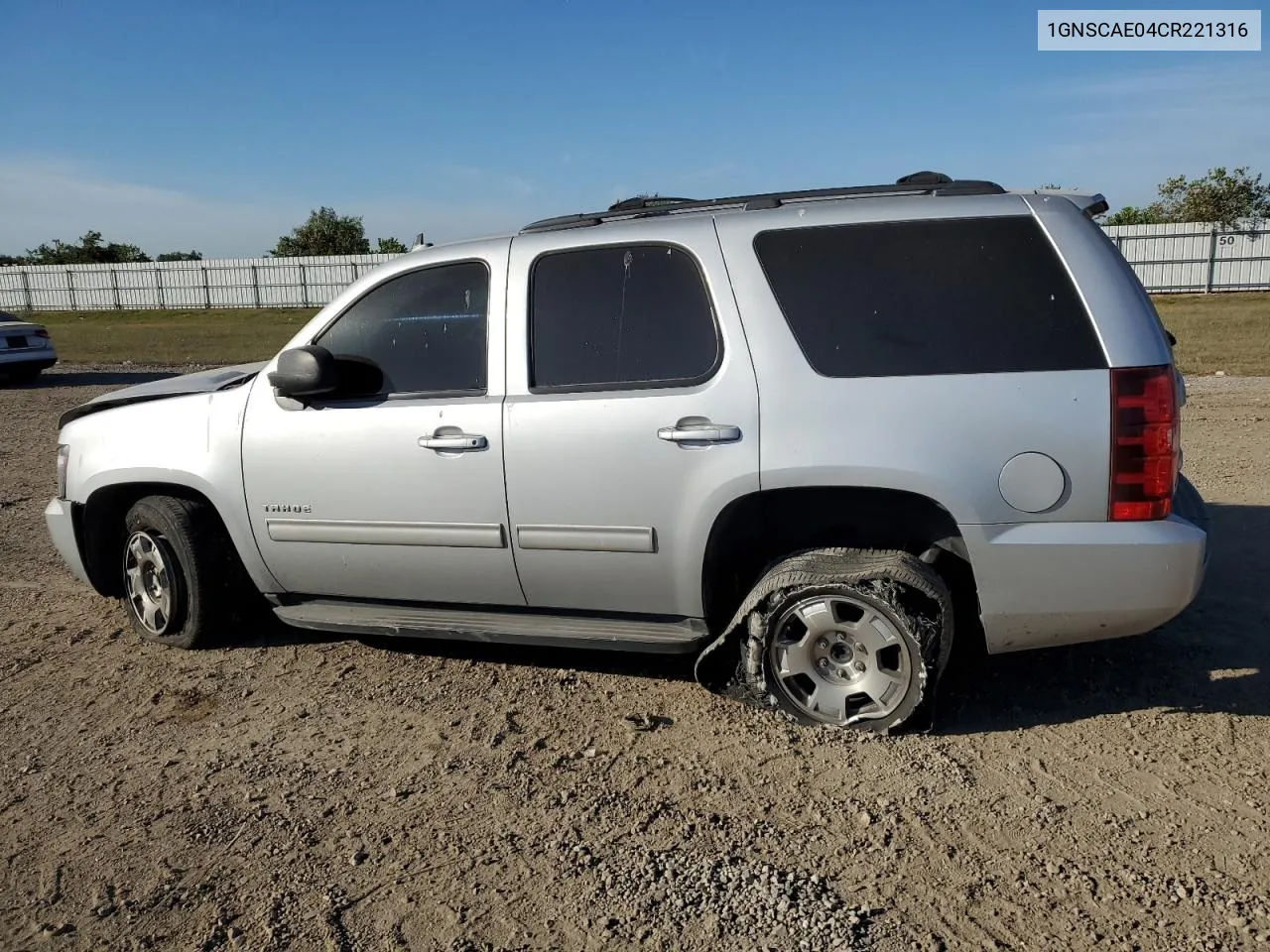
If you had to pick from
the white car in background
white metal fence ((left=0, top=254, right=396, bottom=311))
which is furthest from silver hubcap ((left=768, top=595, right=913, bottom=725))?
white metal fence ((left=0, top=254, right=396, bottom=311))

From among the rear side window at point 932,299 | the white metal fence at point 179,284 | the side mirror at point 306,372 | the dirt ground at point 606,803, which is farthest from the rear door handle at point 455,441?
the white metal fence at point 179,284

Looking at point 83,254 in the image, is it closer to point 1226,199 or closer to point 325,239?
point 325,239

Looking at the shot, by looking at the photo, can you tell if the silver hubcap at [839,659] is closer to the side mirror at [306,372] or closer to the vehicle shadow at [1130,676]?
the vehicle shadow at [1130,676]

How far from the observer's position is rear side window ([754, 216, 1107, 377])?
3.41 meters

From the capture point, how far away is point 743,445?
364cm

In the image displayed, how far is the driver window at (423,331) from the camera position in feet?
13.6

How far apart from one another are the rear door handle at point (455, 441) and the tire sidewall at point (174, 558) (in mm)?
1431

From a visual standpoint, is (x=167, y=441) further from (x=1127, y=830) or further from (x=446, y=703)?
(x=1127, y=830)

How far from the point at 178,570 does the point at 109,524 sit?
0.61 meters

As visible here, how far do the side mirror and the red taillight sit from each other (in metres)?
2.88

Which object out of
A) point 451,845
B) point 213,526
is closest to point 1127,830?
point 451,845

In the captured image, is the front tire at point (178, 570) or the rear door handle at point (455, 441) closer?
the rear door handle at point (455, 441)

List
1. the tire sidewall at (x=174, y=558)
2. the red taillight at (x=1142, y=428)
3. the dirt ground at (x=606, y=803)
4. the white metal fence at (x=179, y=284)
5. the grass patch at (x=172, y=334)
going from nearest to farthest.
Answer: the dirt ground at (x=606, y=803)
the red taillight at (x=1142, y=428)
the tire sidewall at (x=174, y=558)
the grass patch at (x=172, y=334)
the white metal fence at (x=179, y=284)

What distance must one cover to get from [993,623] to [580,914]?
1.74 m
